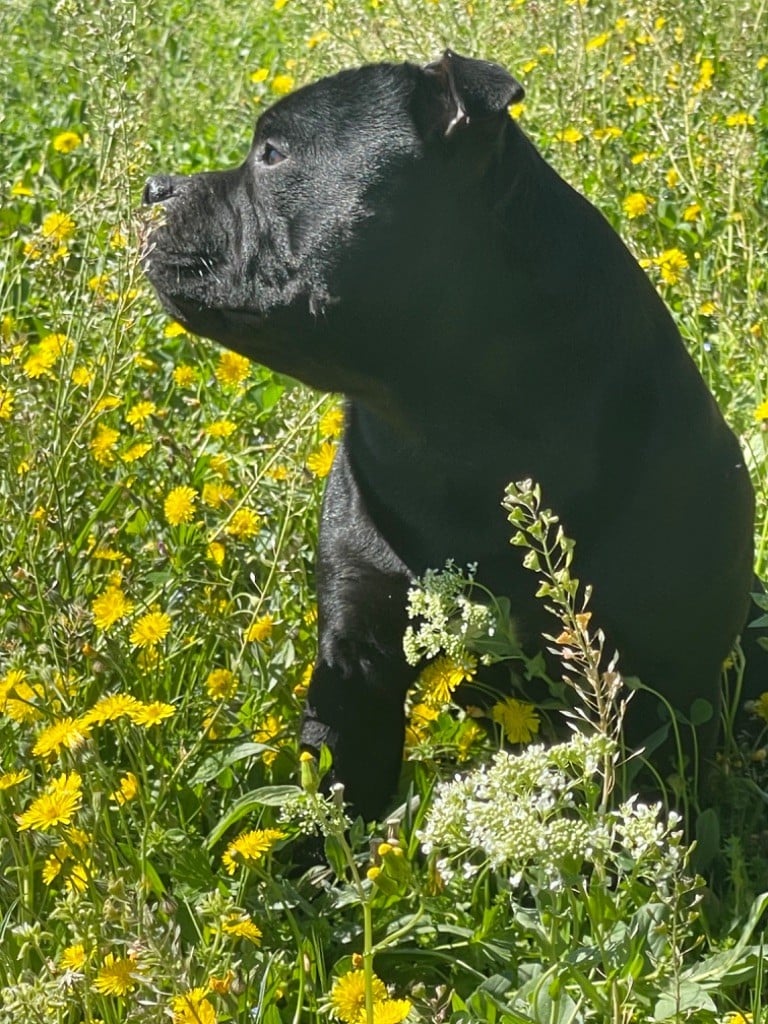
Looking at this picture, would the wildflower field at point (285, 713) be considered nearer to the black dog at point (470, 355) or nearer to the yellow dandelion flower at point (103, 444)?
the yellow dandelion flower at point (103, 444)

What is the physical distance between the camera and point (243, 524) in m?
2.67

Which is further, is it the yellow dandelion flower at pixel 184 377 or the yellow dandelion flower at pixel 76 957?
the yellow dandelion flower at pixel 184 377

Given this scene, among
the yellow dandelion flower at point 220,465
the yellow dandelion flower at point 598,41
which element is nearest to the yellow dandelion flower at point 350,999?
the yellow dandelion flower at point 220,465

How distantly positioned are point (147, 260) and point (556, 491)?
0.77 meters

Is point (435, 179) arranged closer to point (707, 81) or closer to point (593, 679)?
point (593, 679)

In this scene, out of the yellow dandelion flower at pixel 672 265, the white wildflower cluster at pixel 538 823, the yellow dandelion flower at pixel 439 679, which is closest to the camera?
the white wildflower cluster at pixel 538 823

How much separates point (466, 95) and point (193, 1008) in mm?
1352

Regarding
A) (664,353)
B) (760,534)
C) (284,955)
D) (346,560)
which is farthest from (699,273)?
(284,955)

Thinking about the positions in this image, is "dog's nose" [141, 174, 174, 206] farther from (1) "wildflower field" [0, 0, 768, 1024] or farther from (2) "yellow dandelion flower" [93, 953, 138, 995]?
(2) "yellow dandelion flower" [93, 953, 138, 995]

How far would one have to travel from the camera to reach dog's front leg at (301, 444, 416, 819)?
2.55 metres

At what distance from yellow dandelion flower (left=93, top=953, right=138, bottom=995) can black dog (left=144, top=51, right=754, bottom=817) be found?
0.85 meters

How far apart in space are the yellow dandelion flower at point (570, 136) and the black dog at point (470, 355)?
1.38 meters

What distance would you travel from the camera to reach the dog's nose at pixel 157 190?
2.72 metres

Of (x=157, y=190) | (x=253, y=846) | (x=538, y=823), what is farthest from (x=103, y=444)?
(x=538, y=823)
